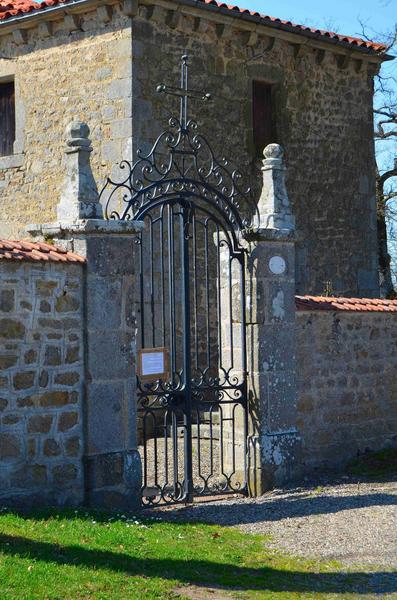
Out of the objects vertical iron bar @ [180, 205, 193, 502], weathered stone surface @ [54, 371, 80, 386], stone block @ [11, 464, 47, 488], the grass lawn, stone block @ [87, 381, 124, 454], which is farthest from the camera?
vertical iron bar @ [180, 205, 193, 502]

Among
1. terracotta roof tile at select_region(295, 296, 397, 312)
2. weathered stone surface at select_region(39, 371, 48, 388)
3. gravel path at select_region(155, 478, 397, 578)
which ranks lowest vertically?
gravel path at select_region(155, 478, 397, 578)

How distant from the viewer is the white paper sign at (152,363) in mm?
8352

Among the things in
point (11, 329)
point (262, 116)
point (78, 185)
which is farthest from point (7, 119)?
point (11, 329)

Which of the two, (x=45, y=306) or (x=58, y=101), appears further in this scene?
(x=58, y=101)

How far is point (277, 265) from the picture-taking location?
923 cm

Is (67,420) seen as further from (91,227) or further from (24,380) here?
(91,227)

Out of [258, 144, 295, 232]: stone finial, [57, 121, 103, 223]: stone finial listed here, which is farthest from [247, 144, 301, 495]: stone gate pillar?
[57, 121, 103, 223]: stone finial

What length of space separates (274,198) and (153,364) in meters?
2.10

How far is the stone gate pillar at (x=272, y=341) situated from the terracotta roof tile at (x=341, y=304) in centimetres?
45

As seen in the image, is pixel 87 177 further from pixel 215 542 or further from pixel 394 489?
pixel 394 489

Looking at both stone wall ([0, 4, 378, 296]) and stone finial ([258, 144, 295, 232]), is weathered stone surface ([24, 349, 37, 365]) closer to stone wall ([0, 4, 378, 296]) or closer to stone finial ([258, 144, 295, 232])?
stone finial ([258, 144, 295, 232])

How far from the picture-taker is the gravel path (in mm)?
6738

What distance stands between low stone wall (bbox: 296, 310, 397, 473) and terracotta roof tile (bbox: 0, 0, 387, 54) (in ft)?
15.3

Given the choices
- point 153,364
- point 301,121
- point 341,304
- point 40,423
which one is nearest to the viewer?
point 40,423
